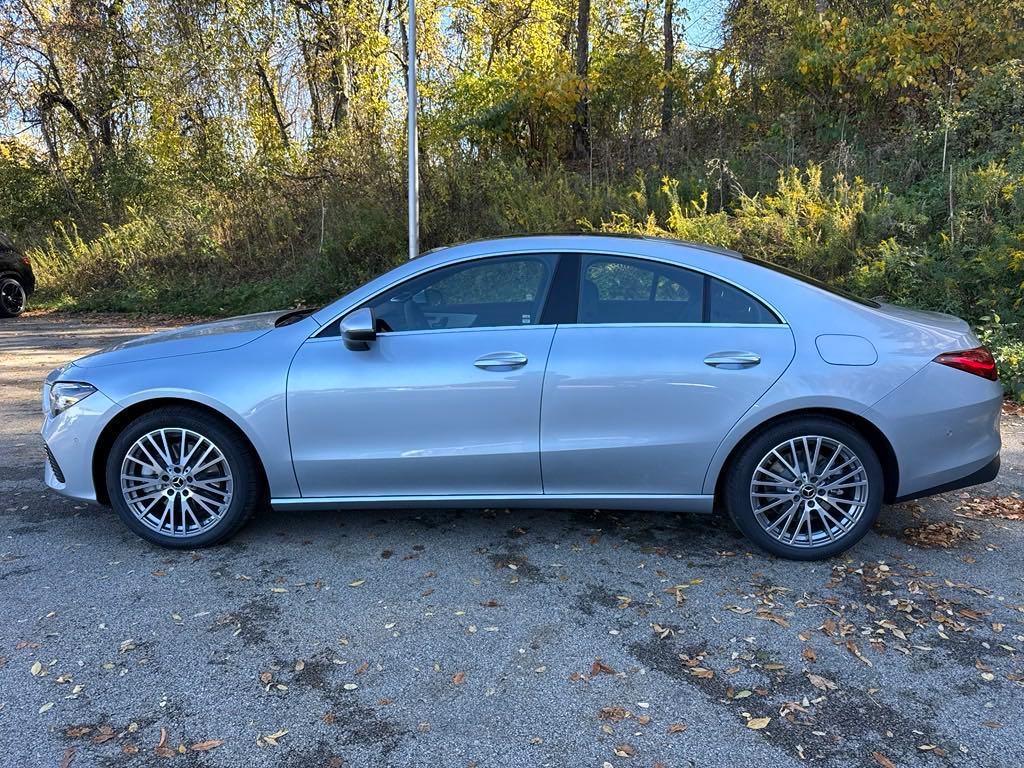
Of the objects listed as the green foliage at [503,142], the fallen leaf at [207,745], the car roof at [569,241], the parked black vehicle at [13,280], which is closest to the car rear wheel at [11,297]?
the parked black vehicle at [13,280]

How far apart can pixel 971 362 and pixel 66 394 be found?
178 inches

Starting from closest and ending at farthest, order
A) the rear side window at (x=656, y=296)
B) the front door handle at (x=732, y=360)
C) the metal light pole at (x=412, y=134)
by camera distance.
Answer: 1. the front door handle at (x=732, y=360)
2. the rear side window at (x=656, y=296)
3. the metal light pole at (x=412, y=134)

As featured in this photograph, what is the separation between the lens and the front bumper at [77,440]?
3.83 metres

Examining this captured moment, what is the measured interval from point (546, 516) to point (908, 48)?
10404mm

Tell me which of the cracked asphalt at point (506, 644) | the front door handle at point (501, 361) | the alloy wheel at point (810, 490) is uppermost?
the front door handle at point (501, 361)

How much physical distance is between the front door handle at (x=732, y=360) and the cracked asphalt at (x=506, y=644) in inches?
38.6

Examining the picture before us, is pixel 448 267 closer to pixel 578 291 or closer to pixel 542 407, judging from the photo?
pixel 578 291

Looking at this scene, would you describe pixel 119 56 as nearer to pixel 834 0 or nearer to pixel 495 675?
pixel 834 0

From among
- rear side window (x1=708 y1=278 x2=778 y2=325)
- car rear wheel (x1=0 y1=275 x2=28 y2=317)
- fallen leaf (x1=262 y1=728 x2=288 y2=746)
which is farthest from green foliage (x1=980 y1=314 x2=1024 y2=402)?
car rear wheel (x1=0 y1=275 x2=28 y2=317)

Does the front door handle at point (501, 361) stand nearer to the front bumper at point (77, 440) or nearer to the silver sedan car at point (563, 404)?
the silver sedan car at point (563, 404)

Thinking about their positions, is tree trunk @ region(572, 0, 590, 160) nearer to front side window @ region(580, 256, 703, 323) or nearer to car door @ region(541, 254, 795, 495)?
front side window @ region(580, 256, 703, 323)

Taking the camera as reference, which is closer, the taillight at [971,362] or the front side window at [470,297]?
the taillight at [971,362]

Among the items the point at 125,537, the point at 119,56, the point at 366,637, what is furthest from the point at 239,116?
the point at 366,637

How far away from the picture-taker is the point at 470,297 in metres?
3.97
